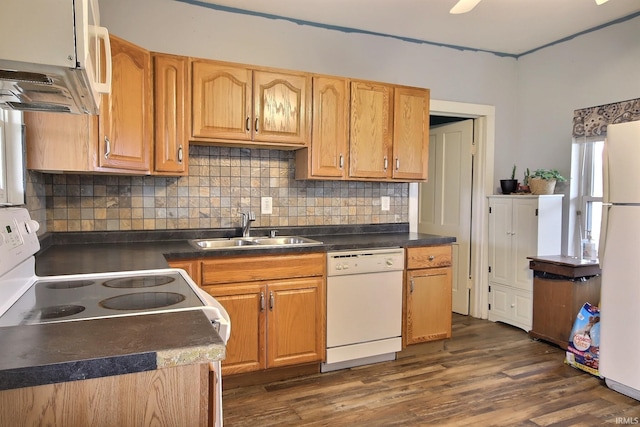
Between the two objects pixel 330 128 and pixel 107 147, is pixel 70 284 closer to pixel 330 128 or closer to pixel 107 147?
pixel 107 147

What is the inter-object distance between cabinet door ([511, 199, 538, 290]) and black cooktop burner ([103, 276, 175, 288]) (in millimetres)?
3071

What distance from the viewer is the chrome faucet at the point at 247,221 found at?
2.90 metres

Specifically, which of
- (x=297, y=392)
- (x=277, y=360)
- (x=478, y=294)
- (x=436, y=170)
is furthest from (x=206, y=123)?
(x=478, y=294)

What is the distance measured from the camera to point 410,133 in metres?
3.19

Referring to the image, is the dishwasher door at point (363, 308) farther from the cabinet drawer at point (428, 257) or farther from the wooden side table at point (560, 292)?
the wooden side table at point (560, 292)

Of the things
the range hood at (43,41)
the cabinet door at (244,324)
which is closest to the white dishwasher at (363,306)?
the cabinet door at (244,324)

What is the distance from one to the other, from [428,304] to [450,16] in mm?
2159

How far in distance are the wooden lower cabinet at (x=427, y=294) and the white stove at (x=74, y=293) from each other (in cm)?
187

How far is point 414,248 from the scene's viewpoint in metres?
2.95

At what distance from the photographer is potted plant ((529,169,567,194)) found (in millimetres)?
3422

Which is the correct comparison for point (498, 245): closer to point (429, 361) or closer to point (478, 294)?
point (478, 294)

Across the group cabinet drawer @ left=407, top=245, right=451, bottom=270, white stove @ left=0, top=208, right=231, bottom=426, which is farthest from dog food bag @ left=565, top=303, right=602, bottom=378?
white stove @ left=0, top=208, right=231, bottom=426

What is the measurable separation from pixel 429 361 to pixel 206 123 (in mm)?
2259

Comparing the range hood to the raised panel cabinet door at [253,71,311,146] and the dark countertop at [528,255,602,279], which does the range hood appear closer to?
the raised panel cabinet door at [253,71,311,146]
